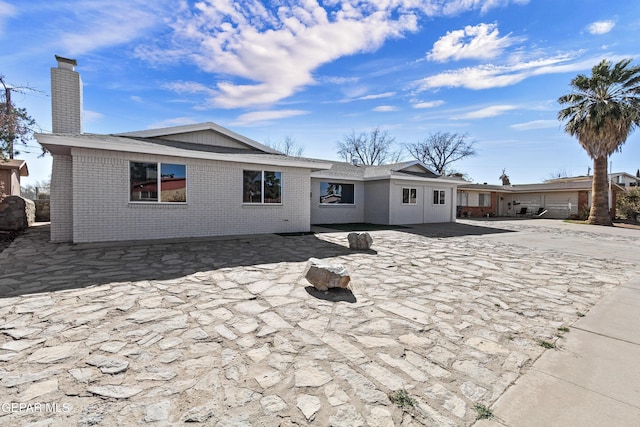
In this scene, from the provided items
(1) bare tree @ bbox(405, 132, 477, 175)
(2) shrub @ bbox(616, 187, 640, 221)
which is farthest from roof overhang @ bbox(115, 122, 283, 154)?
(1) bare tree @ bbox(405, 132, 477, 175)

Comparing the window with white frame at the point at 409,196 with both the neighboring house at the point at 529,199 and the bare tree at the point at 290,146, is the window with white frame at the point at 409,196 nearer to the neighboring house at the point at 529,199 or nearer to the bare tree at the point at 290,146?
the neighboring house at the point at 529,199

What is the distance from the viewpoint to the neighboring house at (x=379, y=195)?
1580cm

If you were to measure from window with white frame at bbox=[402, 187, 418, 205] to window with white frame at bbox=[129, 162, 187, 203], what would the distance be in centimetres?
1187

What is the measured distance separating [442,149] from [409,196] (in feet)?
88.7

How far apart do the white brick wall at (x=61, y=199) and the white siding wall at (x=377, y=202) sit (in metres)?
13.5

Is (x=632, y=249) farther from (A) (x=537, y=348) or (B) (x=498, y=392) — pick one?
(B) (x=498, y=392)

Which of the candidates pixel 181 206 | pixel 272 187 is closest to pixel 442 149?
pixel 272 187

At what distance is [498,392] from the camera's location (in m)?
2.45

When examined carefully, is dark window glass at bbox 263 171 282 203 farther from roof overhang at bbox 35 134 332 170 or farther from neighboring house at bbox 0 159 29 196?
neighboring house at bbox 0 159 29 196

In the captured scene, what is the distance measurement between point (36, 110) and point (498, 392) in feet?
69.2

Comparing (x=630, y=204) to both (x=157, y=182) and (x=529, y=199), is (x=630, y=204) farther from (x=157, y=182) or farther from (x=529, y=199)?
(x=157, y=182)

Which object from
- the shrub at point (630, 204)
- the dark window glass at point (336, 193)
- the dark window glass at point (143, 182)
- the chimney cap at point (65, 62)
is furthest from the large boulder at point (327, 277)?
the shrub at point (630, 204)

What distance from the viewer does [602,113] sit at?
17.0m

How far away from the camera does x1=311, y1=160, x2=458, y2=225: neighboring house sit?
15797mm
